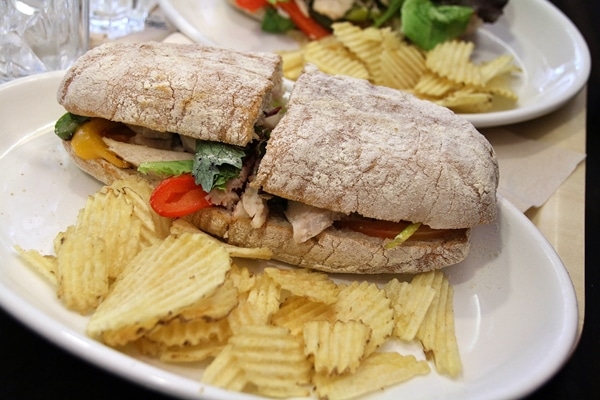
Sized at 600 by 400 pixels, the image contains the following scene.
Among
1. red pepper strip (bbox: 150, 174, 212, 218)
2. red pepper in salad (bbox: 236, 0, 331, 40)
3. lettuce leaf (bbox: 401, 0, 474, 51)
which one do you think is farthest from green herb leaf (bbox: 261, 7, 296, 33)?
red pepper strip (bbox: 150, 174, 212, 218)

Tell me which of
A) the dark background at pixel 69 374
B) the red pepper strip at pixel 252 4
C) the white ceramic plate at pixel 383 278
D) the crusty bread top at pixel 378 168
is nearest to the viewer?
the white ceramic plate at pixel 383 278

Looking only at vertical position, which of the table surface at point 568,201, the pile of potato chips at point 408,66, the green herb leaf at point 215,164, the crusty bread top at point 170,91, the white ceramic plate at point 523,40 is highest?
the crusty bread top at point 170,91

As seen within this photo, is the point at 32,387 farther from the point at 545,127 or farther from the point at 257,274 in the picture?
the point at 545,127

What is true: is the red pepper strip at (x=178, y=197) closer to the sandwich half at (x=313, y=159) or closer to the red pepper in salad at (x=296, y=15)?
the sandwich half at (x=313, y=159)

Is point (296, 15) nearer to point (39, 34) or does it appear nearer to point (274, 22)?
point (274, 22)

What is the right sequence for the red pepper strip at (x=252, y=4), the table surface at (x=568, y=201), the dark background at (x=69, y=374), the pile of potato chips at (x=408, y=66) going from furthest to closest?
the red pepper strip at (x=252, y=4), the pile of potato chips at (x=408, y=66), the table surface at (x=568, y=201), the dark background at (x=69, y=374)

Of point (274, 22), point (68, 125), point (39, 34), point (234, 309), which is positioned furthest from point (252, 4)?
point (234, 309)

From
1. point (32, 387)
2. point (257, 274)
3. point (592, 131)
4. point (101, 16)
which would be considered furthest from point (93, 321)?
point (592, 131)

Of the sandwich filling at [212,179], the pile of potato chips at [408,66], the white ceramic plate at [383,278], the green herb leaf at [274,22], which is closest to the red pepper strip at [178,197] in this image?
the sandwich filling at [212,179]
